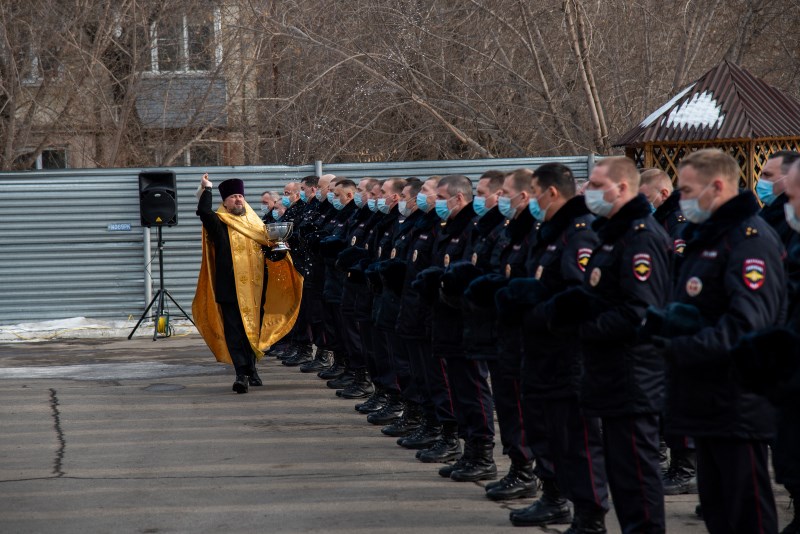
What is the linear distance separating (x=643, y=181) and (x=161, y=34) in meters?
18.1

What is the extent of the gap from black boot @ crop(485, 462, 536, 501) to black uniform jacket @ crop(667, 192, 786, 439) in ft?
7.91

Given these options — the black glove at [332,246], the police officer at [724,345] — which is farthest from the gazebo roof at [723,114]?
the police officer at [724,345]

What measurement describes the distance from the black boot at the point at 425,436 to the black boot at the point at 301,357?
5219 millimetres

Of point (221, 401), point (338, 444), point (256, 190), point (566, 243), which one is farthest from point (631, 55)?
point (566, 243)

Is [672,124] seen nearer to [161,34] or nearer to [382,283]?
[382,283]

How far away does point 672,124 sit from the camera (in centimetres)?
1292

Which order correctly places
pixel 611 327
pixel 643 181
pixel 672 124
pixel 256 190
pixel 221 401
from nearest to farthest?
pixel 611 327, pixel 643 181, pixel 221 401, pixel 672 124, pixel 256 190

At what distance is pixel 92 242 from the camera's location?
18.1 m

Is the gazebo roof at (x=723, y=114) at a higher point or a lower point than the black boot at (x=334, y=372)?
higher

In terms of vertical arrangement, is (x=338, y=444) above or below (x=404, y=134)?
below

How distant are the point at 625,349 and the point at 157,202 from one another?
1219cm

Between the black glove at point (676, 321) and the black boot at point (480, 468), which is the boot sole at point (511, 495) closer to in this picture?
the black boot at point (480, 468)

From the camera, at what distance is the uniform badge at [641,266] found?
5.66 metres

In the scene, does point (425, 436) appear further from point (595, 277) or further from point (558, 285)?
point (595, 277)
